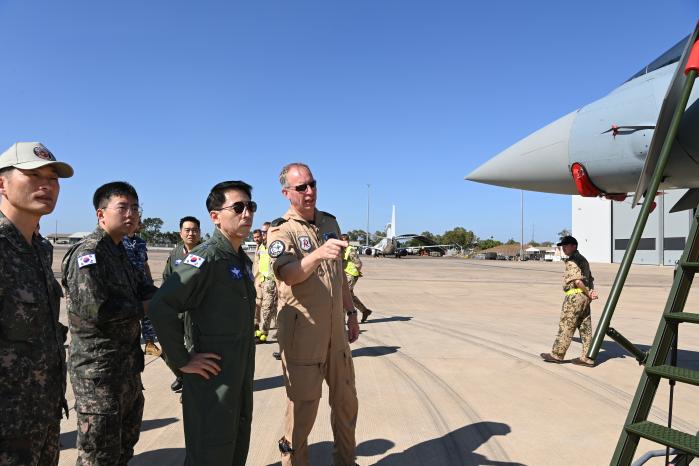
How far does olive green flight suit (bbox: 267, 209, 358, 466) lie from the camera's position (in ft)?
8.98

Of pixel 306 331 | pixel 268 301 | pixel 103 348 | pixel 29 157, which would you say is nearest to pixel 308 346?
pixel 306 331

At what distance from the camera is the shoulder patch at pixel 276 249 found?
2.67 metres

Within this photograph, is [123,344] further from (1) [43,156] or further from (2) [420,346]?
(2) [420,346]

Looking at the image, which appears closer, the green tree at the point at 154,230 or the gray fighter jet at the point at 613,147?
the gray fighter jet at the point at 613,147

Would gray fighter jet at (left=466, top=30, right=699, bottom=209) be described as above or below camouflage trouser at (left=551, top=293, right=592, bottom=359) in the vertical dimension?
above

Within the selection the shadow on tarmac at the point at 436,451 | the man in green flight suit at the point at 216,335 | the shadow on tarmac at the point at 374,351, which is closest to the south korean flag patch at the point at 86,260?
the man in green flight suit at the point at 216,335

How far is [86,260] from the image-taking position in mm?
2266

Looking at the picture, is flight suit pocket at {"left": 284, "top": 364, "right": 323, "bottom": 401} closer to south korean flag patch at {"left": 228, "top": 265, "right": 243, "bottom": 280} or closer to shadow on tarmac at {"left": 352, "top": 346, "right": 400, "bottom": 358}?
south korean flag patch at {"left": 228, "top": 265, "right": 243, "bottom": 280}

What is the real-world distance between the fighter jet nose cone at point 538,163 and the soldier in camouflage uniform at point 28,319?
4.20 meters

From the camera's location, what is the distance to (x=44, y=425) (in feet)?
5.98

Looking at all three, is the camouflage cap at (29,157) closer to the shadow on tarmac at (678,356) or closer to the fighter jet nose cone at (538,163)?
the fighter jet nose cone at (538,163)

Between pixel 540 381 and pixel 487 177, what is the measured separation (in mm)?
2461

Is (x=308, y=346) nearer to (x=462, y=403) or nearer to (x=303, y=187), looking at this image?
(x=303, y=187)

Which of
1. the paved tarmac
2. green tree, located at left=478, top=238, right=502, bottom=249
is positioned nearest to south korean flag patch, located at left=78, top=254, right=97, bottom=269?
the paved tarmac
